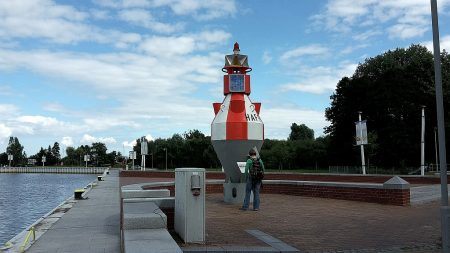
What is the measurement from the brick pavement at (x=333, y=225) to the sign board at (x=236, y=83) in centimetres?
366

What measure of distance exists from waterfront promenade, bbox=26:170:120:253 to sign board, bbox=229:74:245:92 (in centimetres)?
517

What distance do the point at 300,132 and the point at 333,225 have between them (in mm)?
124873

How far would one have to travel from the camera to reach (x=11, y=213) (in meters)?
16.8

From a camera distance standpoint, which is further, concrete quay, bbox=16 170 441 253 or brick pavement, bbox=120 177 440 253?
brick pavement, bbox=120 177 440 253

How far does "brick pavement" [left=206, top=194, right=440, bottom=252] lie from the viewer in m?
8.39

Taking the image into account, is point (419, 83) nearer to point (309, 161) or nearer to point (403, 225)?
point (309, 161)

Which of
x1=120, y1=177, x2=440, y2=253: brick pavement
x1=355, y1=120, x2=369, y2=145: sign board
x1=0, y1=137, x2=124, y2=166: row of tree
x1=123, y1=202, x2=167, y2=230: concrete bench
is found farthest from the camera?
x1=0, y1=137, x2=124, y2=166: row of tree

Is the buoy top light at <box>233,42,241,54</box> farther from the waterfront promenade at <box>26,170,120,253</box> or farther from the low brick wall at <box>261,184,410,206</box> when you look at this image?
the waterfront promenade at <box>26,170,120,253</box>

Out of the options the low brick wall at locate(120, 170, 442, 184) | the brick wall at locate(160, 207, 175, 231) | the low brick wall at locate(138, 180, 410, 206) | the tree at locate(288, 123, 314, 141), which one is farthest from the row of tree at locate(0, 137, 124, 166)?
the brick wall at locate(160, 207, 175, 231)

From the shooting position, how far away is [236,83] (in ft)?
50.8

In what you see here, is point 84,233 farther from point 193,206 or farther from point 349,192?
point 349,192

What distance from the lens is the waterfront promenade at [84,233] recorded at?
8.21 m

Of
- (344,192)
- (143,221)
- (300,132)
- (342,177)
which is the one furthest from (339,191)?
(300,132)

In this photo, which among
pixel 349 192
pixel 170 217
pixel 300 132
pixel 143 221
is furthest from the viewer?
pixel 300 132
